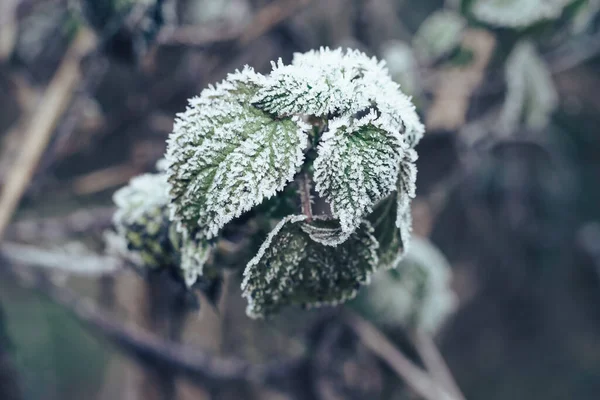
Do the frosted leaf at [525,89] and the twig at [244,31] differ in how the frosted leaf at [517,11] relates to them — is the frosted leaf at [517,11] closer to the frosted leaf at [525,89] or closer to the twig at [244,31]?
the frosted leaf at [525,89]

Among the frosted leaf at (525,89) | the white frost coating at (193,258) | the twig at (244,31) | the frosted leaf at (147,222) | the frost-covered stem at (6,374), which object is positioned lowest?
the white frost coating at (193,258)

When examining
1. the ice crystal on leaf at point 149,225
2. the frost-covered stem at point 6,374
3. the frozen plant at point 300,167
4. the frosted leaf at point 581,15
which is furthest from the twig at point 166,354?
the frosted leaf at point 581,15

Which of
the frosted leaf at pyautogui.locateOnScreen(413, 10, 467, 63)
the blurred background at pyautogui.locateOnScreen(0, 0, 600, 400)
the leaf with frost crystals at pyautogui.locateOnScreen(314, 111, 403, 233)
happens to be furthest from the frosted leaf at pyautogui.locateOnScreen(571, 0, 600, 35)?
the leaf with frost crystals at pyautogui.locateOnScreen(314, 111, 403, 233)

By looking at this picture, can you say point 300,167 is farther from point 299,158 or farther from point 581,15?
point 581,15

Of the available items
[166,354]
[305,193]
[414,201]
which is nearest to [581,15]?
[414,201]

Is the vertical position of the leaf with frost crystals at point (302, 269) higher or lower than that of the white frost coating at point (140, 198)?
lower

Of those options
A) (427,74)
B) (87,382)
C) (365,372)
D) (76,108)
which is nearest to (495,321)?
(365,372)

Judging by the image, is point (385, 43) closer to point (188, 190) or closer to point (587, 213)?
point (587, 213)
